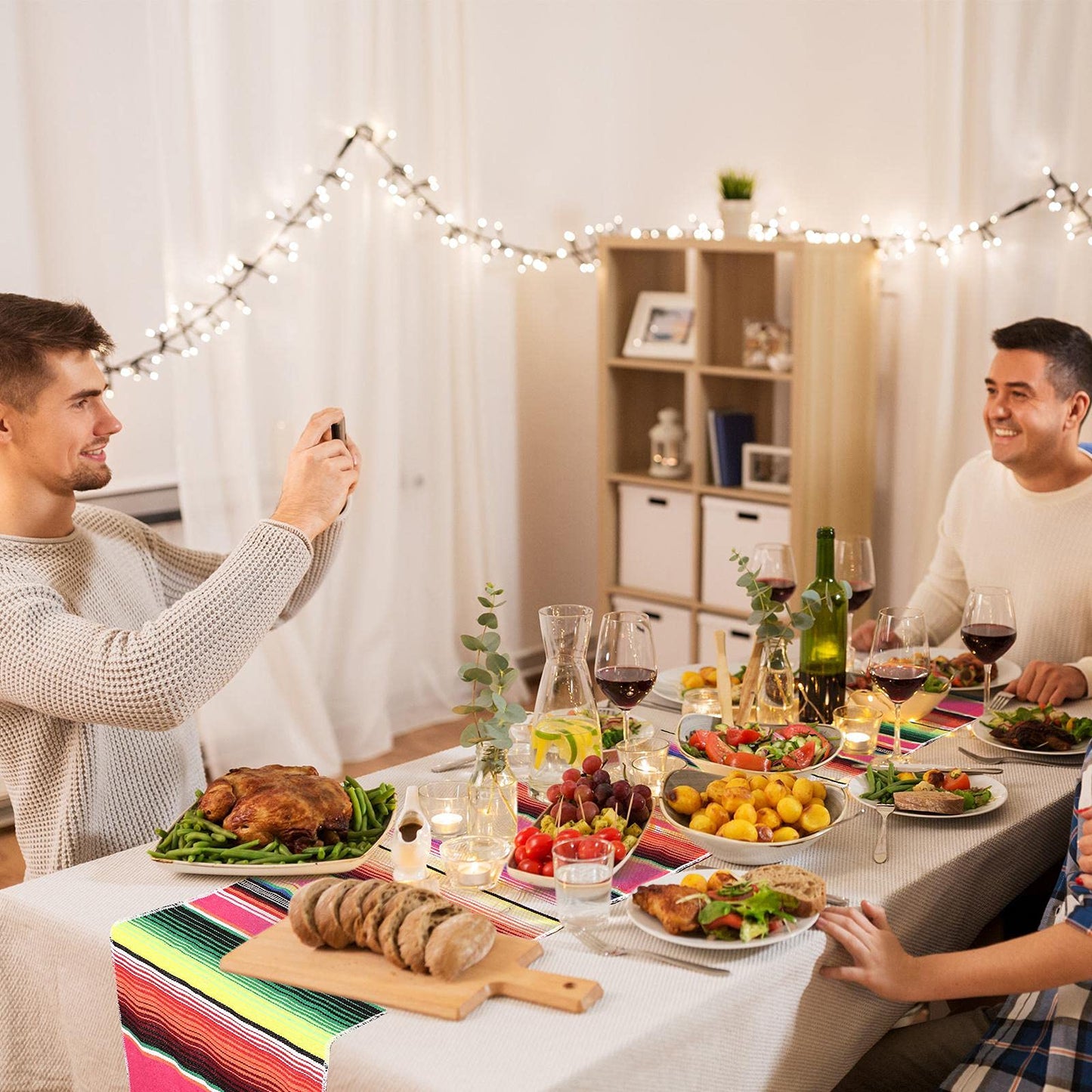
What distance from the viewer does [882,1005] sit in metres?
1.47

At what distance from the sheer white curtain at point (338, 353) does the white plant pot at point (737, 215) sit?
31.5 inches

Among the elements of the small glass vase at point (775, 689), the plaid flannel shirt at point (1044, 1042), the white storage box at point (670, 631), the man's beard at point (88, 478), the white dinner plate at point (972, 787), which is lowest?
the white storage box at point (670, 631)

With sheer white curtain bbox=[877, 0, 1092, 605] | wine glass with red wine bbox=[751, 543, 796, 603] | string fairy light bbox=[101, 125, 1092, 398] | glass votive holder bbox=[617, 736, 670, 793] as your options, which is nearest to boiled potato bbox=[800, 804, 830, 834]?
glass votive holder bbox=[617, 736, 670, 793]

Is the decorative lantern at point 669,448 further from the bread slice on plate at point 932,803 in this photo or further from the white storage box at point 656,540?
the bread slice on plate at point 932,803

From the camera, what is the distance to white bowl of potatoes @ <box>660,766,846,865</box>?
1.48 metres

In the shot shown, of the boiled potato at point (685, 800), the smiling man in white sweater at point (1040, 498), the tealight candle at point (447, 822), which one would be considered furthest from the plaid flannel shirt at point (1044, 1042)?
the smiling man in white sweater at point (1040, 498)

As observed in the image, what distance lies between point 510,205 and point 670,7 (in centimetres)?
82

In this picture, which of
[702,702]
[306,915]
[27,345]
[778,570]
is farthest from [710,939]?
[27,345]

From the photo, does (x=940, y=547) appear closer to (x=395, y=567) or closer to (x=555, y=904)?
(x=555, y=904)

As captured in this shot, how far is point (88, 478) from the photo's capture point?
6.01 feet

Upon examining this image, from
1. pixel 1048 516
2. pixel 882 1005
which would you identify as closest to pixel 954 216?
pixel 1048 516

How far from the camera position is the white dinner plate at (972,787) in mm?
1606

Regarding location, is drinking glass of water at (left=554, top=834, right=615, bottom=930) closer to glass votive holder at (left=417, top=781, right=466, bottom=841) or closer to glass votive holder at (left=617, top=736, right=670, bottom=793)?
glass votive holder at (left=417, top=781, right=466, bottom=841)

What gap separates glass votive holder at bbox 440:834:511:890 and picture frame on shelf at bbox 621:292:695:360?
109 inches
